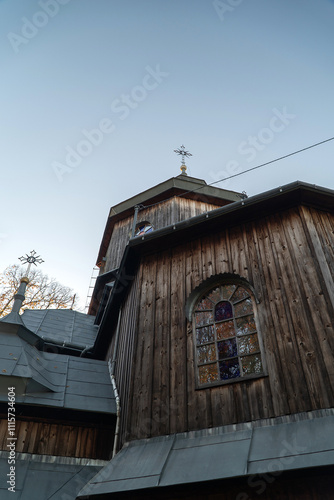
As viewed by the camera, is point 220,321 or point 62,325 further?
point 62,325

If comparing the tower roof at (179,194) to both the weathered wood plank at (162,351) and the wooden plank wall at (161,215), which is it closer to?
the wooden plank wall at (161,215)

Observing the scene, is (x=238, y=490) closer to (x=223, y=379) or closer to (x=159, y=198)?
(x=223, y=379)

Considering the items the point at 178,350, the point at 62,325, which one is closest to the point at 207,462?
the point at 178,350

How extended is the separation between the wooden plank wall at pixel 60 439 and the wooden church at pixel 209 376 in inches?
0.9

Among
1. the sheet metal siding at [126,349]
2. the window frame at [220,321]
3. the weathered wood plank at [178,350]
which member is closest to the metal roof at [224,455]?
the weathered wood plank at [178,350]

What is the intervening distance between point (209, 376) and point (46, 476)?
3.08 metres

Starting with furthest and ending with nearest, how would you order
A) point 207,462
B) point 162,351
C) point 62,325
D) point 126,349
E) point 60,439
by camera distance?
point 62,325 → point 126,349 → point 60,439 → point 162,351 → point 207,462

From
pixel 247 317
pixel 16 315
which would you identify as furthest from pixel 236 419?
pixel 16 315

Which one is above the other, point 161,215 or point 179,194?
point 179,194

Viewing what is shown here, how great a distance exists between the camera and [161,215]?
554 inches

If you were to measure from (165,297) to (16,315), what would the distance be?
377cm

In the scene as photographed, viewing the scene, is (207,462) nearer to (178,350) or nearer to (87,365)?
(178,350)

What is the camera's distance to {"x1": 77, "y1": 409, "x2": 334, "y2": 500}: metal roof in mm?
4398

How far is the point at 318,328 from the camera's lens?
18.2 feet
